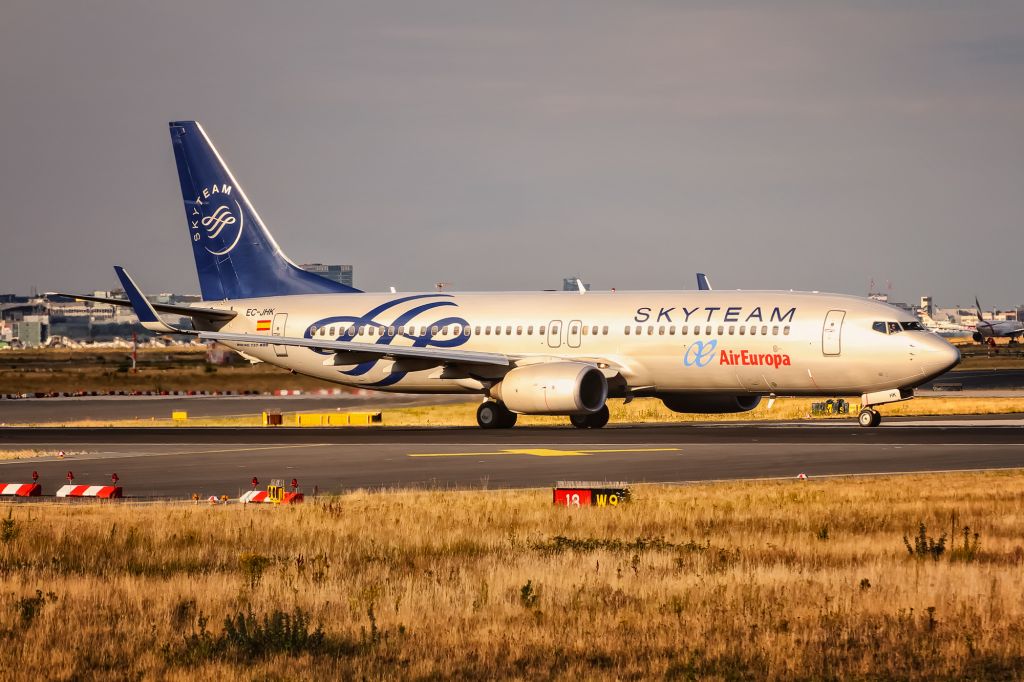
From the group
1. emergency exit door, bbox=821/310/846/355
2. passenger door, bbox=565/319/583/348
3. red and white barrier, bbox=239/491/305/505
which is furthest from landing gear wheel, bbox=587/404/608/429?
red and white barrier, bbox=239/491/305/505

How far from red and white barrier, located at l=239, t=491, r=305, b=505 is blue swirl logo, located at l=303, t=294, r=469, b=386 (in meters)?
24.5

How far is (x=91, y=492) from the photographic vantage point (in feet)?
87.7

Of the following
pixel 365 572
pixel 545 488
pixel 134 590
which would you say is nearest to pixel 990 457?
pixel 545 488

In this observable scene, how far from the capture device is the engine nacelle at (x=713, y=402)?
4838 cm

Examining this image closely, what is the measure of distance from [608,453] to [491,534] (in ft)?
53.1

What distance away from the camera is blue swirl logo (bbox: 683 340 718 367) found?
45.6 metres

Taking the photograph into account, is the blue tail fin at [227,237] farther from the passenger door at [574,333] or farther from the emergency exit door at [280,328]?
the passenger door at [574,333]

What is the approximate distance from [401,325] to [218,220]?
1004 centimetres

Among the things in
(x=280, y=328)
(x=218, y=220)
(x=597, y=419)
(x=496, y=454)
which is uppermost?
(x=218, y=220)

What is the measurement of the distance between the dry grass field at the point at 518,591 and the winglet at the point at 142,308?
26.6m

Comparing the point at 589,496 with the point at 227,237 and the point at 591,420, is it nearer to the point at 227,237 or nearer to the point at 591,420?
the point at 591,420

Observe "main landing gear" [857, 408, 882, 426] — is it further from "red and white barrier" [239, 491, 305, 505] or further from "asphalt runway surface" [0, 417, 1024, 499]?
"red and white barrier" [239, 491, 305, 505]

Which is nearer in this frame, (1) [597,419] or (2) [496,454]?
(2) [496,454]

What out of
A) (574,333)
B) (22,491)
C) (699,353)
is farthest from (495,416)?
(22,491)
